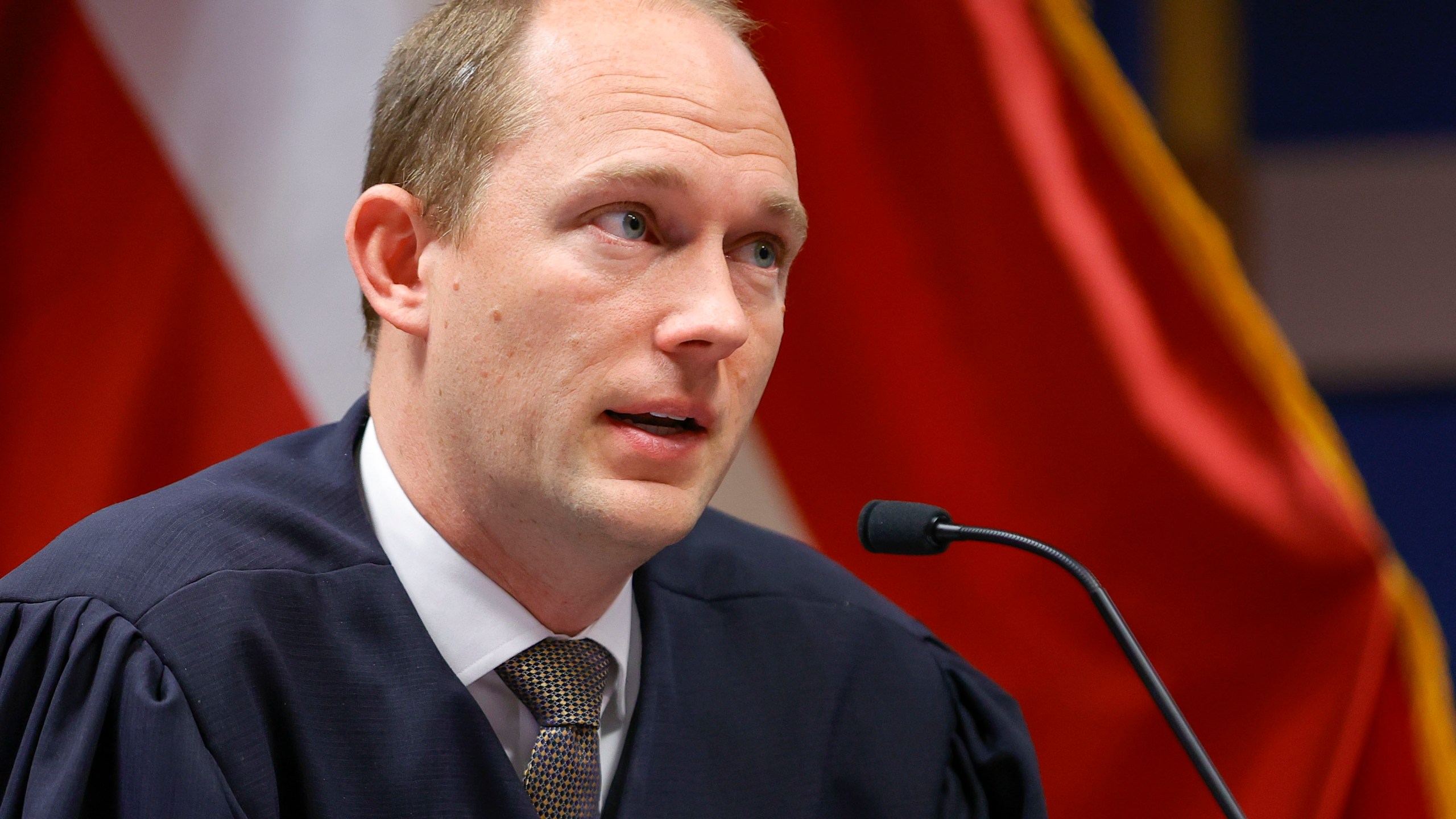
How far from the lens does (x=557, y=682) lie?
1063 mm

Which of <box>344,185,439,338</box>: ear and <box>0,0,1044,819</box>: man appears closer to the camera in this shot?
<box>0,0,1044,819</box>: man

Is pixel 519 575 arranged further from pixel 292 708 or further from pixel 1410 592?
pixel 1410 592

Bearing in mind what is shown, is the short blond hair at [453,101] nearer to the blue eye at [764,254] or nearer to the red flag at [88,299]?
the blue eye at [764,254]

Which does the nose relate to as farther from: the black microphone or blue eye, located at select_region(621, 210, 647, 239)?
the black microphone

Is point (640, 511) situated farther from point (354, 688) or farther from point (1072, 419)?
point (1072, 419)

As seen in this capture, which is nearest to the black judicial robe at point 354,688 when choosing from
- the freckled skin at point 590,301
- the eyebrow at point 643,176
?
the freckled skin at point 590,301

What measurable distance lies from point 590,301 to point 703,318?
0.08 metres

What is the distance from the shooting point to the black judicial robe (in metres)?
0.88

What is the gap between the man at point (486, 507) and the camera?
91 cm

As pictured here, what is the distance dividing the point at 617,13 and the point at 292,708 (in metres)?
0.55

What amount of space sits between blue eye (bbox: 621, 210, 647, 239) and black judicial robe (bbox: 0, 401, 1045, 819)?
30 cm

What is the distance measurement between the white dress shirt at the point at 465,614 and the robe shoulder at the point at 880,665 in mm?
171

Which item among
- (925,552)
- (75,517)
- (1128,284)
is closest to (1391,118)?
(1128,284)

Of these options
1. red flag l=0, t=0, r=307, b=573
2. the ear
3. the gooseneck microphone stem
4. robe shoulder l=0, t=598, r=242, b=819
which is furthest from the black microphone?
red flag l=0, t=0, r=307, b=573
